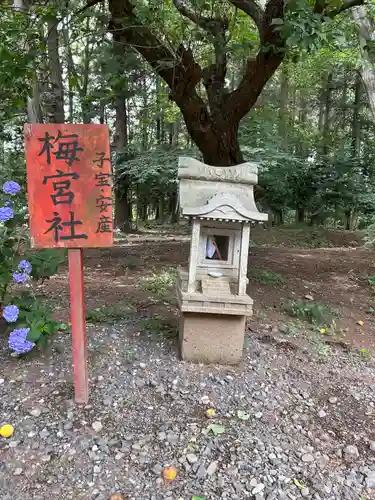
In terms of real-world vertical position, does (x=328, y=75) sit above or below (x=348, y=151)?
above

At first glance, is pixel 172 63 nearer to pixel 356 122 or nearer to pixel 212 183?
pixel 212 183

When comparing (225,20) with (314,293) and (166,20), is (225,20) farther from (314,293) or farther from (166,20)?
(314,293)

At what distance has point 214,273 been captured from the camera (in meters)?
3.20

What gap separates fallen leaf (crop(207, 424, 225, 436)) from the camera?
96.4 inches

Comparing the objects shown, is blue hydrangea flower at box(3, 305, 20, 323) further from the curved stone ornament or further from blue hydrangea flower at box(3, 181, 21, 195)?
the curved stone ornament

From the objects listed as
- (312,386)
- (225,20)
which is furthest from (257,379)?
(225,20)

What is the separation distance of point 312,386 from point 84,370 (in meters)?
1.77

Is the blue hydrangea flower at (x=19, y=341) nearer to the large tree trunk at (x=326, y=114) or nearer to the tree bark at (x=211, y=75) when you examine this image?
the tree bark at (x=211, y=75)

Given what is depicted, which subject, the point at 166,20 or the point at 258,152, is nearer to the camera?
the point at 166,20

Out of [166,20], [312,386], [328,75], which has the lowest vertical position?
[312,386]

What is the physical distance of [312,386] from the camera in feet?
10.2

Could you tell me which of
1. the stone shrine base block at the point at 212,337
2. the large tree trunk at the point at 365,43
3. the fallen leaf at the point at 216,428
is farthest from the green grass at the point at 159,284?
the large tree trunk at the point at 365,43

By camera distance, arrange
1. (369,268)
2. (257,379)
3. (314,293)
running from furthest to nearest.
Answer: (369,268)
(314,293)
(257,379)

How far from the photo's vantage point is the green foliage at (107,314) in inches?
150
